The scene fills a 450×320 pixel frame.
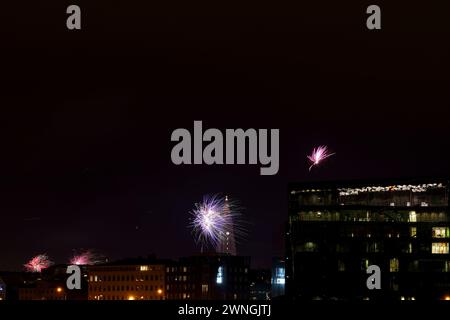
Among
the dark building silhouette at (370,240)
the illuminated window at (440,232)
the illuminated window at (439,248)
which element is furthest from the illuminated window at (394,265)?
the illuminated window at (440,232)

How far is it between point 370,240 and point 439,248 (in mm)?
9560

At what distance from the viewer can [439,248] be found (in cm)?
A: 13425

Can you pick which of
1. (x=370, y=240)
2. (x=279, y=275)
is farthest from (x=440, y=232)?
(x=279, y=275)

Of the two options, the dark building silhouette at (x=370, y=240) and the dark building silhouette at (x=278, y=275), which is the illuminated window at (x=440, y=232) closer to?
the dark building silhouette at (x=370, y=240)

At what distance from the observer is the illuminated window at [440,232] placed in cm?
13350

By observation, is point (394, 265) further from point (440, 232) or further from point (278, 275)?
point (278, 275)

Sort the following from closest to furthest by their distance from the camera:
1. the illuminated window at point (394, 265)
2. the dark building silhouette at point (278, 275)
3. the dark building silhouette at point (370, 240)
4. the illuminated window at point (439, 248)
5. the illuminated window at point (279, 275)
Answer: the dark building silhouette at point (370, 240), the illuminated window at point (439, 248), the illuminated window at point (394, 265), the dark building silhouette at point (278, 275), the illuminated window at point (279, 275)

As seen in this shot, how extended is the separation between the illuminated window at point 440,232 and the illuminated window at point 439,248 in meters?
1.16

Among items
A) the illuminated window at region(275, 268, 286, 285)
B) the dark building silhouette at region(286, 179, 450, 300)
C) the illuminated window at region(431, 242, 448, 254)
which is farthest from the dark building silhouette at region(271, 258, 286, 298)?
the illuminated window at region(431, 242, 448, 254)

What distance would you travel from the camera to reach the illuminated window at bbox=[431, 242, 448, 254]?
134 m

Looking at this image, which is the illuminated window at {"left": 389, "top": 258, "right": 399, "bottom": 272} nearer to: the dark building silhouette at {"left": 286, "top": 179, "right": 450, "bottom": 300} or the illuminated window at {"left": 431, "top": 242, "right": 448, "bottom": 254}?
the dark building silhouette at {"left": 286, "top": 179, "right": 450, "bottom": 300}
